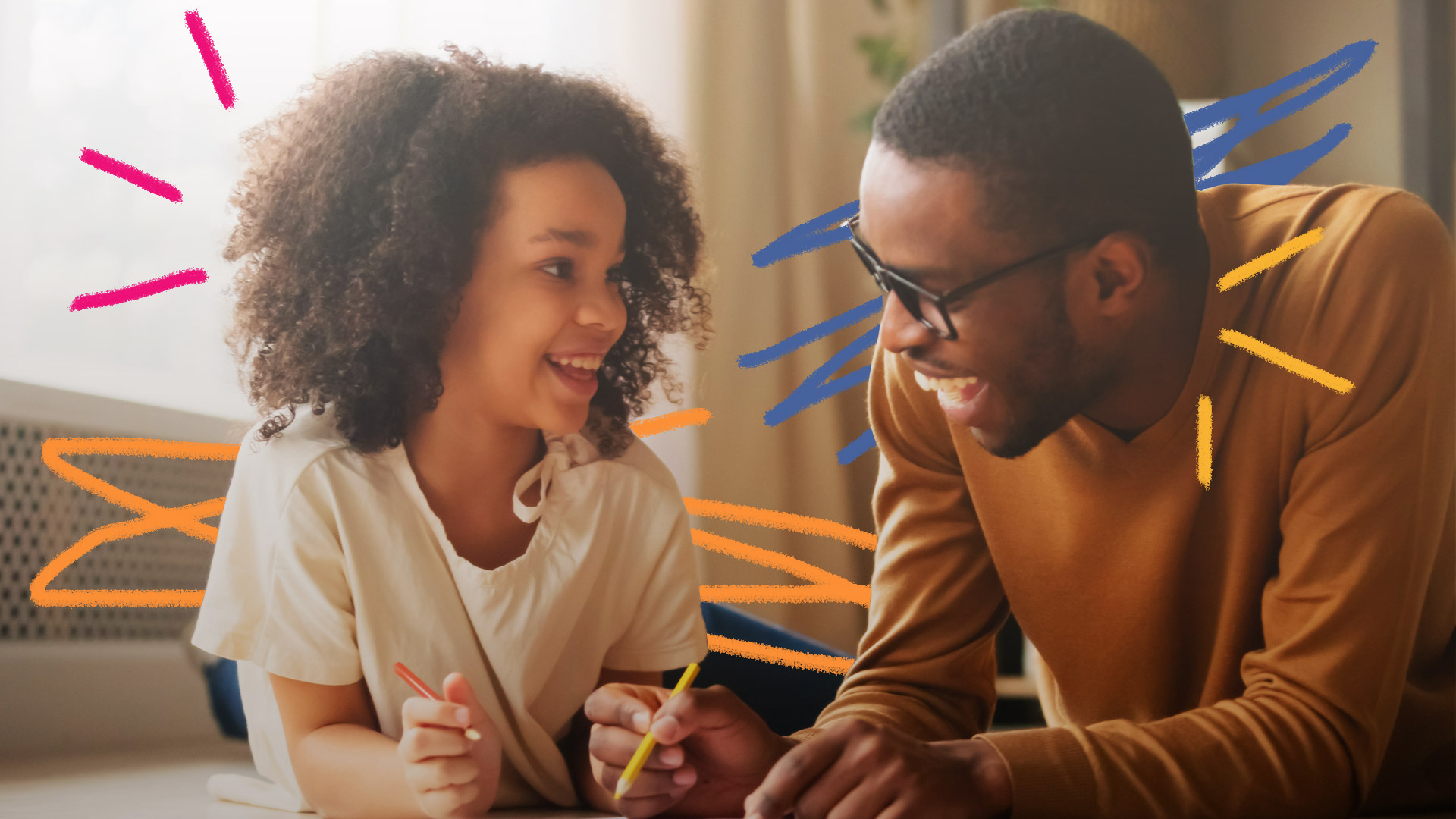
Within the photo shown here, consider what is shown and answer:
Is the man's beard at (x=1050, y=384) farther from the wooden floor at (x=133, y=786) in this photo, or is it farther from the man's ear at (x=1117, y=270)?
the wooden floor at (x=133, y=786)

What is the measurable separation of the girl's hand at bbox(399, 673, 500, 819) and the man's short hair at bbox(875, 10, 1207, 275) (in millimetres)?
483

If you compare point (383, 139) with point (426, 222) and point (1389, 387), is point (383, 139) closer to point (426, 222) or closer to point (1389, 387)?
point (426, 222)

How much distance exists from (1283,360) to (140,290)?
892 mm

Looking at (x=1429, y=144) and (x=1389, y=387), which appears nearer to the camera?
(x=1389, y=387)

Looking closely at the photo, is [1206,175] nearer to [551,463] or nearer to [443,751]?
[551,463]

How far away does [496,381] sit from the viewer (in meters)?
0.86

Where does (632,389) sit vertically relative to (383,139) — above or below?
below

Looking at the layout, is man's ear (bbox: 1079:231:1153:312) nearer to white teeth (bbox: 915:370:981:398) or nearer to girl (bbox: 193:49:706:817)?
white teeth (bbox: 915:370:981:398)

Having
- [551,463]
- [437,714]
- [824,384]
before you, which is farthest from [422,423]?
[824,384]

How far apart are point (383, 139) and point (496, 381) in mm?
197

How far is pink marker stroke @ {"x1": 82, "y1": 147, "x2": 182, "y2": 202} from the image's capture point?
96 centimetres

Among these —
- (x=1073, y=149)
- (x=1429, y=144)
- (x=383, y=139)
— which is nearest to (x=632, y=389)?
(x=383, y=139)

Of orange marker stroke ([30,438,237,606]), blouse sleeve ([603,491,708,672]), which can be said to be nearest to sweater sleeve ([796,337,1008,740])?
blouse sleeve ([603,491,708,672])

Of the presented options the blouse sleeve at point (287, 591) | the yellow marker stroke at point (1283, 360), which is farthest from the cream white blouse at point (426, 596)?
the yellow marker stroke at point (1283, 360)
